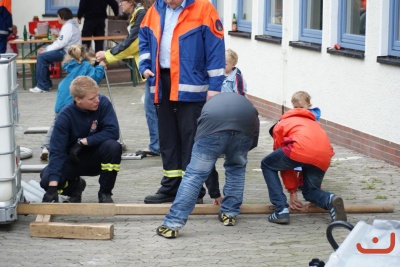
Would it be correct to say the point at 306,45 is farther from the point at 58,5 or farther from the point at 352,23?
the point at 58,5

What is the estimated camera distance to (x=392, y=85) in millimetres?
11117

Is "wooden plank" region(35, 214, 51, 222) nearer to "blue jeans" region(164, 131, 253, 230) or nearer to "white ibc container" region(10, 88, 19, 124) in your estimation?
"white ibc container" region(10, 88, 19, 124)

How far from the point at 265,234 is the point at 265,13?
303 inches

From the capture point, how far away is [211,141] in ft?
25.7

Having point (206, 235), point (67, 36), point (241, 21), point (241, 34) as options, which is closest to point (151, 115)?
point (206, 235)

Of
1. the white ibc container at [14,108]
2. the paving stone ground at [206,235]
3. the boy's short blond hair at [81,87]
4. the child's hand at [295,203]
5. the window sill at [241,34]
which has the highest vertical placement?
the window sill at [241,34]

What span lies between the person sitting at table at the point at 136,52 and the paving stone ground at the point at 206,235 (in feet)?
2.38

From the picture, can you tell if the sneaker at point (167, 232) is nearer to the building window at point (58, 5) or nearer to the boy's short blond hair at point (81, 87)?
the boy's short blond hair at point (81, 87)

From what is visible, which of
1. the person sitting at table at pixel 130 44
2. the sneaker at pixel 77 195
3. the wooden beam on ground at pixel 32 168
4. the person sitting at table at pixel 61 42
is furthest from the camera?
the person sitting at table at pixel 61 42

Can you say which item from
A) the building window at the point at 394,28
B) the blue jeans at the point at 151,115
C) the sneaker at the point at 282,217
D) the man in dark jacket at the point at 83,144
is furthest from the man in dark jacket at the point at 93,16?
the sneaker at the point at 282,217

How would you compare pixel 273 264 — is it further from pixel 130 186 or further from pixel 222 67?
pixel 130 186

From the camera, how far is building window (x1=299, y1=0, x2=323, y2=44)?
1355 centimetres

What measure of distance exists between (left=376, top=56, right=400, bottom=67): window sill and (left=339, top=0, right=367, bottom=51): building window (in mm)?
716

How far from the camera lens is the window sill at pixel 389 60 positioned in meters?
11.0
